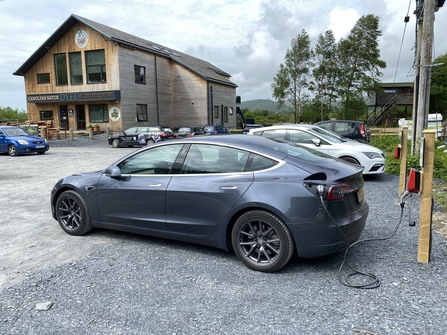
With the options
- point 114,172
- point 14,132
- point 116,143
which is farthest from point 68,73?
point 114,172

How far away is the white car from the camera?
8.97m

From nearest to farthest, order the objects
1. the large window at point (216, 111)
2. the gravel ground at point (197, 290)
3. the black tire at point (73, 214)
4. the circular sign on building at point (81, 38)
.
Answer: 1. the gravel ground at point (197, 290)
2. the black tire at point (73, 214)
3. the circular sign on building at point (81, 38)
4. the large window at point (216, 111)

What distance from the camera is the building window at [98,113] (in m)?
31.2

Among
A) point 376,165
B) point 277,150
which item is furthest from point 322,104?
point 277,150

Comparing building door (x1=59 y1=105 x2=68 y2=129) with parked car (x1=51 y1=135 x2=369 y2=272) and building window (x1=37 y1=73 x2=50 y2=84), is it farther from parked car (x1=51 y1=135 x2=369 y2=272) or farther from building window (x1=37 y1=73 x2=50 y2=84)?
parked car (x1=51 y1=135 x2=369 y2=272)

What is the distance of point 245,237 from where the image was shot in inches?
155

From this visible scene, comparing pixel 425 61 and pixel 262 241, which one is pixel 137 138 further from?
pixel 262 241

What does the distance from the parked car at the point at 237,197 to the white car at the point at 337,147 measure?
4.76m

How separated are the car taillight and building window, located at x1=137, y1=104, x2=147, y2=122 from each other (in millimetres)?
30420

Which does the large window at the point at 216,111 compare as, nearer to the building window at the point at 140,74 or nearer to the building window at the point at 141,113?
the building window at the point at 141,113

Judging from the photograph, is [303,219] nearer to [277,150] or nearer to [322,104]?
[277,150]

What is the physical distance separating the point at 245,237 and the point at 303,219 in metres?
0.71

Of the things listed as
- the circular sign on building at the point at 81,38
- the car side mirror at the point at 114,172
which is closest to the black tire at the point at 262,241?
the car side mirror at the point at 114,172

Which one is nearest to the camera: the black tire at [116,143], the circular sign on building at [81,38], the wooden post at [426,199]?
the wooden post at [426,199]
